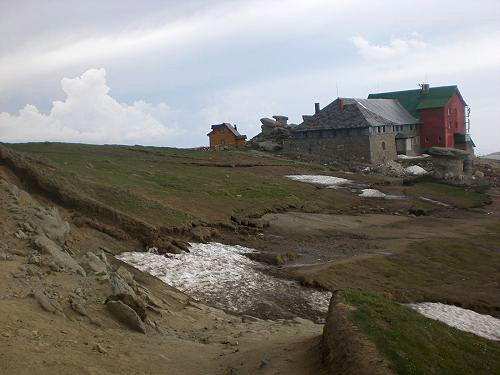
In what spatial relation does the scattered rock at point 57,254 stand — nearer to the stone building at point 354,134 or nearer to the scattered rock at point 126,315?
the scattered rock at point 126,315

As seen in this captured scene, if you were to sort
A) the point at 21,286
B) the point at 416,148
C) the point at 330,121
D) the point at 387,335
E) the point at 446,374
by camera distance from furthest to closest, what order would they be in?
the point at 416,148 → the point at 330,121 → the point at 21,286 → the point at 387,335 → the point at 446,374

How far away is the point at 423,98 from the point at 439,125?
4.96 meters

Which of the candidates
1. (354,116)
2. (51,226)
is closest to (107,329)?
(51,226)

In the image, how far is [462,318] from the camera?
19812 millimetres

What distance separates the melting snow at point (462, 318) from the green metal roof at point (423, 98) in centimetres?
5958

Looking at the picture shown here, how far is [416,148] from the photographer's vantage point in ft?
251

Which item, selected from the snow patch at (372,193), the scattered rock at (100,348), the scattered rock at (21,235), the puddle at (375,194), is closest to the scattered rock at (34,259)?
the scattered rock at (21,235)

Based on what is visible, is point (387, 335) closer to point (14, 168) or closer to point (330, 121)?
point (14, 168)

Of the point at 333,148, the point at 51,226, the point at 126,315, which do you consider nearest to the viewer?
the point at 126,315

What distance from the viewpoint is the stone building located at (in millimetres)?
66750

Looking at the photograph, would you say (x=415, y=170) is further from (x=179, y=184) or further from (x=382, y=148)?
(x=179, y=184)

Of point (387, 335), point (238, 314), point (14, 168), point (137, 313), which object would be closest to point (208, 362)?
point (137, 313)

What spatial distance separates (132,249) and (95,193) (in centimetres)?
549

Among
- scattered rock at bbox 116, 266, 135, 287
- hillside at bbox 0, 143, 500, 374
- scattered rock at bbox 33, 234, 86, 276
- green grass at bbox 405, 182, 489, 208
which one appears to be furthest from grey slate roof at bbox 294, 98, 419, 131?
scattered rock at bbox 33, 234, 86, 276
